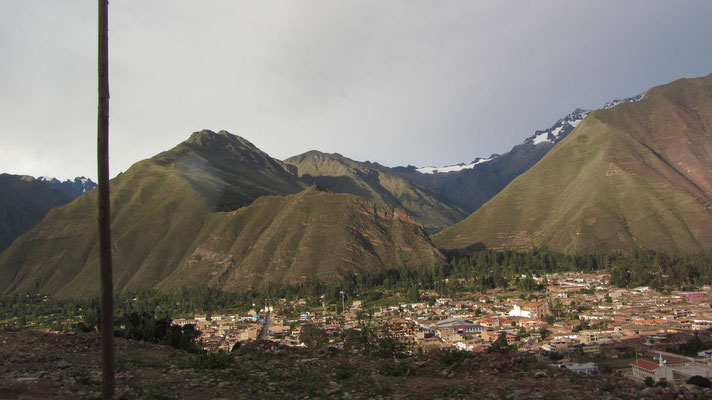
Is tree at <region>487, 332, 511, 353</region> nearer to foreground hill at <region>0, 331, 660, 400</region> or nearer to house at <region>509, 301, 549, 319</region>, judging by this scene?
foreground hill at <region>0, 331, 660, 400</region>

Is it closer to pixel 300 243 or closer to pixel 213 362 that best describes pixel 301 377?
pixel 213 362

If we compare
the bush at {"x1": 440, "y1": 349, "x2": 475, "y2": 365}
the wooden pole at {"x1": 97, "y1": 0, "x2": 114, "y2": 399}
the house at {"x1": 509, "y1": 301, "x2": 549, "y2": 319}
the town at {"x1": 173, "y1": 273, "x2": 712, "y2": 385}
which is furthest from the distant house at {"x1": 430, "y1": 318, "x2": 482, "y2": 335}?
the wooden pole at {"x1": 97, "y1": 0, "x2": 114, "y2": 399}

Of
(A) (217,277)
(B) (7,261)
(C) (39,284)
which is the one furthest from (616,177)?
(B) (7,261)

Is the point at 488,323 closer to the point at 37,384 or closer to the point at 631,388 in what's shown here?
the point at 631,388

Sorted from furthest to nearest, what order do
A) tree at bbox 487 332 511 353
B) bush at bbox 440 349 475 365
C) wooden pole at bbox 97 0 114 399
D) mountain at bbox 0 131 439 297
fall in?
mountain at bbox 0 131 439 297, tree at bbox 487 332 511 353, bush at bbox 440 349 475 365, wooden pole at bbox 97 0 114 399

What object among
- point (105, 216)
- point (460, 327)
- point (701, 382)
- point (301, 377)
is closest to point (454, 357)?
point (301, 377)
